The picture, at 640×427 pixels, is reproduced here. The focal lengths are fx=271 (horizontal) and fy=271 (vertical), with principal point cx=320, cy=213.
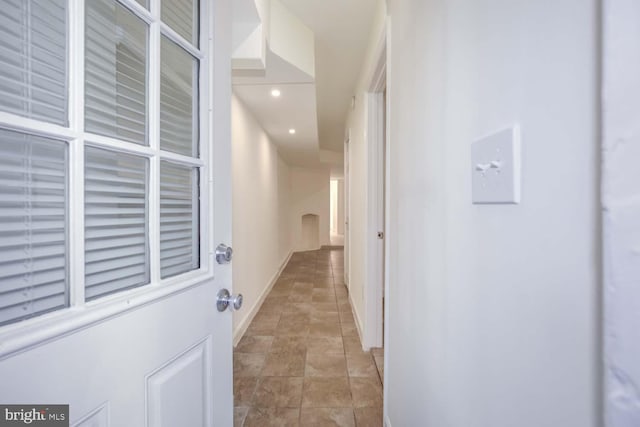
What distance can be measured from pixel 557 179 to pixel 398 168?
0.90 m

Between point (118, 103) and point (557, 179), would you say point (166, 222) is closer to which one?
point (118, 103)

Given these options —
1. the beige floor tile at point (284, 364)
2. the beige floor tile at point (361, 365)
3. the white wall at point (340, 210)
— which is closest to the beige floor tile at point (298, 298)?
the beige floor tile at point (284, 364)

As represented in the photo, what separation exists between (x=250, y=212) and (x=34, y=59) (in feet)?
8.63

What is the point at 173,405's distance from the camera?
72cm

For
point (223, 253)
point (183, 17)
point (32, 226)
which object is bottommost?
point (223, 253)

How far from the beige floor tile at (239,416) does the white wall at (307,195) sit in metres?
6.04

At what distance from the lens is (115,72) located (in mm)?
632

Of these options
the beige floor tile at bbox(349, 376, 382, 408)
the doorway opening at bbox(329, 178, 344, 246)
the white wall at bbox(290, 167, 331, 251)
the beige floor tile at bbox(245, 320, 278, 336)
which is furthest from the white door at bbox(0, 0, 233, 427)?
the doorway opening at bbox(329, 178, 344, 246)

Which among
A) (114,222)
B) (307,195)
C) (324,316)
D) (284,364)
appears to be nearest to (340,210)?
(307,195)

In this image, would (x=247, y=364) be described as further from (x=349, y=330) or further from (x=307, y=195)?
(x=307, y=195)

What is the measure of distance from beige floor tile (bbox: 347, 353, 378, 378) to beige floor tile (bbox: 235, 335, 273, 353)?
0.73 metres

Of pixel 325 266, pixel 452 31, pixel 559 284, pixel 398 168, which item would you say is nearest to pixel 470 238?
pixel 559 284

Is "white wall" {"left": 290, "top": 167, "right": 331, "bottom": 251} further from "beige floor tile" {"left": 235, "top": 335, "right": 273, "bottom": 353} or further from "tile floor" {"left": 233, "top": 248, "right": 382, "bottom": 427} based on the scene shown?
"beige floor tile" {"left": 235, "top": 335, "right": 273, "bottom": 353}

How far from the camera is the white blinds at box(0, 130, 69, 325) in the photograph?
46 cm
